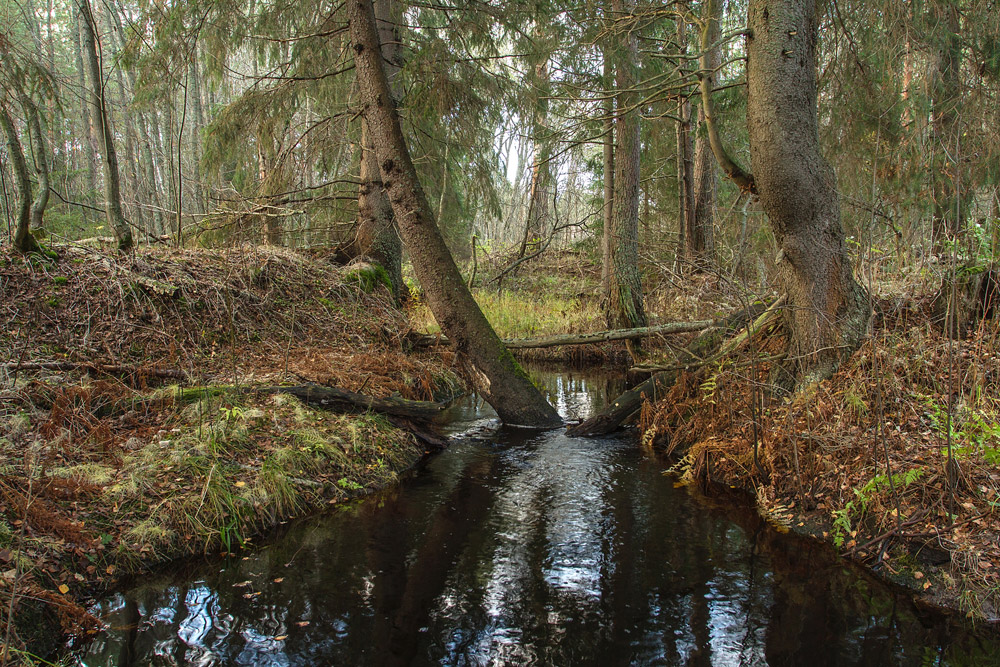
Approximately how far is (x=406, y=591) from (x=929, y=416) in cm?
405

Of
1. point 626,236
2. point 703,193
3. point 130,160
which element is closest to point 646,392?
point 626,236

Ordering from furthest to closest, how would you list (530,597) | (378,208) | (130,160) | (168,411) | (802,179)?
(130,160), (378,208), (802,179), (168,411), (530,597)

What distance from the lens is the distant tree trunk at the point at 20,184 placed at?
5730 mm

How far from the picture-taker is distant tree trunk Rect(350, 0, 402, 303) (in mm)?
9109

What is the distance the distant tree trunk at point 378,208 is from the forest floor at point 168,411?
109cm

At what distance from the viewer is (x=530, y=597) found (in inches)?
149

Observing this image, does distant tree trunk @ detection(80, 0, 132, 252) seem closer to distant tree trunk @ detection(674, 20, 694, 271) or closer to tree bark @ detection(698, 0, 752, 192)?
tree bark @ detection(698, 0, 752, 192)

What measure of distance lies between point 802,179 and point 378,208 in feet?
19.9

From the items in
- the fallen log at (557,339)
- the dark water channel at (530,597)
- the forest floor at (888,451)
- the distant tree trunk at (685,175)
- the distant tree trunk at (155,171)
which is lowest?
the dark water channel at (530,597)

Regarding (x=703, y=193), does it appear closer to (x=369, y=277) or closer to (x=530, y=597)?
(x=369, y=277)

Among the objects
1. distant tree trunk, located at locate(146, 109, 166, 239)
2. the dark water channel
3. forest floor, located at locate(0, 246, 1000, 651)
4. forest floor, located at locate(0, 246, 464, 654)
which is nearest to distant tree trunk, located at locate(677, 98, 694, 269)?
forest floor, located at locate(0, 246, 1000, 651)

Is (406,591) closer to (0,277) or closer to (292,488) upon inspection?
(292,488)

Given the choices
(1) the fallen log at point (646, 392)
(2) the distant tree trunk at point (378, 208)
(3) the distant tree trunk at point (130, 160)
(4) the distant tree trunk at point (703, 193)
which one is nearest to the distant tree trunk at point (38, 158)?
(3) the distant tree trunk at point (130, 160)

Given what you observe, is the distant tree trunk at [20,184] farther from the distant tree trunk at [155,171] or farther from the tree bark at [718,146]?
the distant tree trunk at [155,171]
